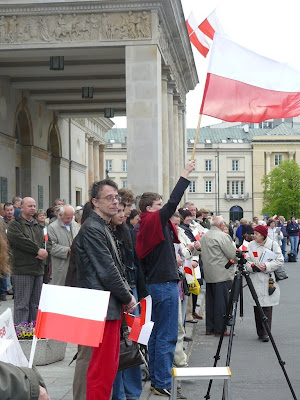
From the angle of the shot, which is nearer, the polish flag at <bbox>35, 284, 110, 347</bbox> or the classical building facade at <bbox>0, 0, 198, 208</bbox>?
the polish flag at <bbox>35, 284, 110, 347</bbox>

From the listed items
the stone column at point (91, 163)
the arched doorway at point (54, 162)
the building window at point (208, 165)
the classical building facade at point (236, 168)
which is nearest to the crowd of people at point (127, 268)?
the arched doorway at point (54, 162)

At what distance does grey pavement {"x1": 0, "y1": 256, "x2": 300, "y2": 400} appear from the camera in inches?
316

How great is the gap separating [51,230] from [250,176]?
112385 millimetres

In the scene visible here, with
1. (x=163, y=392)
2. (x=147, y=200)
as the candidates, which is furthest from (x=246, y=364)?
(x=147, y=200)

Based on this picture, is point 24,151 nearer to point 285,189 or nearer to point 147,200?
point 147,200

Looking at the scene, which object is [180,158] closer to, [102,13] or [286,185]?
[102,13]

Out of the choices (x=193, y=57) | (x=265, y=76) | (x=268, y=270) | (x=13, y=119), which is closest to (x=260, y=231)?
(x=268, y=270)

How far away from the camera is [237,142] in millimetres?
123188

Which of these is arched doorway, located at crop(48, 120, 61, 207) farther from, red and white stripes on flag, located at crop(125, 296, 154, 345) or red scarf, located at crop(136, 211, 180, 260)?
red and white stripes on flag, located at crop(125, 296, 154, 345)

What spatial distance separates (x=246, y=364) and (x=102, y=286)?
442 cm

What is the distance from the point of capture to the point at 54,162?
35.8 metres


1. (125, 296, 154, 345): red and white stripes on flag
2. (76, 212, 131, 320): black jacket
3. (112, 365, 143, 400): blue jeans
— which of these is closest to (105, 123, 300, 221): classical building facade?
(112, 365, 143, 400): blue jeans

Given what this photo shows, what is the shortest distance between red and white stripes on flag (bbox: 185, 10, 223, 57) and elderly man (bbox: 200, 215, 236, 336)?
53.5ft

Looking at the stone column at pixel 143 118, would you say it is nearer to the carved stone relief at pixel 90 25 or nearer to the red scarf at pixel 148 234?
the carved stone relief at pixel 90 25
